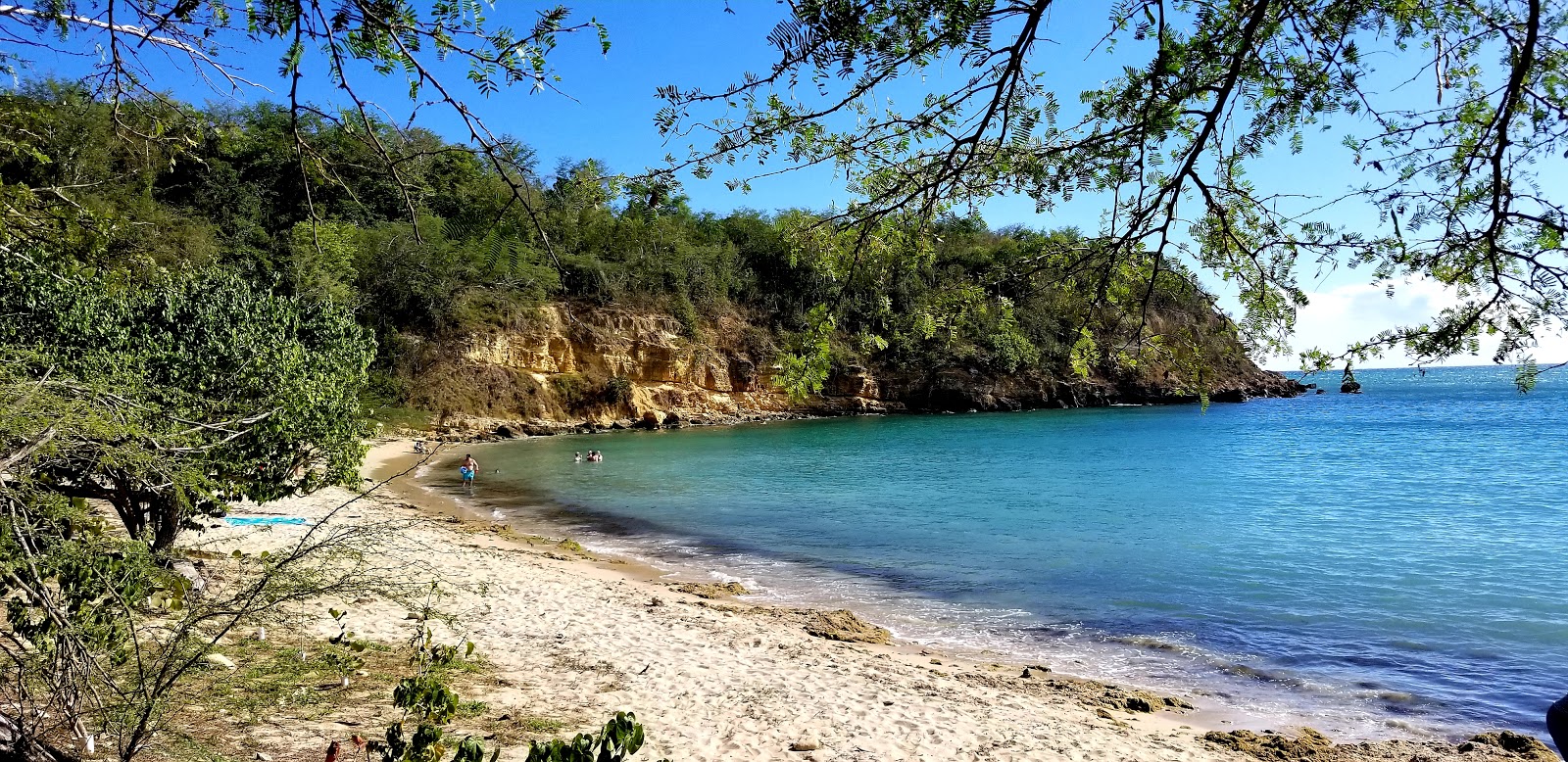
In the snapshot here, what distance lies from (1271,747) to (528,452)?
2893 cm

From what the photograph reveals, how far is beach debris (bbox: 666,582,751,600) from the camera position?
11.1 meters

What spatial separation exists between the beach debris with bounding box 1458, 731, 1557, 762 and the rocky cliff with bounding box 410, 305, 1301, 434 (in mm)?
26202

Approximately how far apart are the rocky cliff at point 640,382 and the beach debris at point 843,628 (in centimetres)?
2216

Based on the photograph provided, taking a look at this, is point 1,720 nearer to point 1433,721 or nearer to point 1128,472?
point 1433,721

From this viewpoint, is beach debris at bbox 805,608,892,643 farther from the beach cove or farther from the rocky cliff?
the rocky cliff

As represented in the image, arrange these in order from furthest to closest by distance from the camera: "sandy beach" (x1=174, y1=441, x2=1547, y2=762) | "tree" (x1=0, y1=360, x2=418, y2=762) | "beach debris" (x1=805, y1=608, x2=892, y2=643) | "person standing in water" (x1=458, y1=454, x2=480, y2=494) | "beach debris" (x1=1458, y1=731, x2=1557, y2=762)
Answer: "person standing in water" (x1=458, y1=454, x2=480, y2=494) < "beach debris" (x1=805, y1=608, x2=892, y2=643) < "beach debris" (x1=1458, y1=731, x2=1557, y2=762) < "sandy beach" (x1=174, y1=441, x2=1547, y2=762) < "tree" (x1=0, y1=360, x2=418, y2=762)

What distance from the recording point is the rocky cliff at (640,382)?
38.3 meters

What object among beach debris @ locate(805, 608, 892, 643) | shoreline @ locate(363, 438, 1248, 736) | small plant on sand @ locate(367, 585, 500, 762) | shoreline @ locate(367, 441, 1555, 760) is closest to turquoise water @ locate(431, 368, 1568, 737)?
shoreline @ locate(367, 441, 1555, 760)

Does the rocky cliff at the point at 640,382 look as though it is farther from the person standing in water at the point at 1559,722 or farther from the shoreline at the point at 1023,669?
the person standing in water at the point at 1559,722

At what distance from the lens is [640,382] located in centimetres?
4434

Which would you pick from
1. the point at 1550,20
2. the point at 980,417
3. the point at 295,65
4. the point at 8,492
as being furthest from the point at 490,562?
the point at 980,417

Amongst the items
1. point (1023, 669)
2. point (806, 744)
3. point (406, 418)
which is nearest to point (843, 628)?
point (1023, 669)

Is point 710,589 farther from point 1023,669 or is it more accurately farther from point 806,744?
point 806,744

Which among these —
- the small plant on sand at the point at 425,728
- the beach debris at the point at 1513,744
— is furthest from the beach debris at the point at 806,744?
the beach debris at the point at 1513,744
